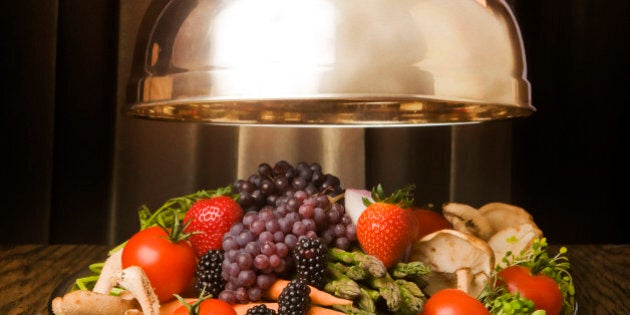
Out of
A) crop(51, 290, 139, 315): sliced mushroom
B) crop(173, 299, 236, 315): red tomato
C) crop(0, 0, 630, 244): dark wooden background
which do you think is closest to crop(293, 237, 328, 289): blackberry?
crop(173, 299, 236, 315): red tomato

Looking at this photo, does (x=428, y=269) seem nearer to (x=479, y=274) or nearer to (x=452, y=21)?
(x=479, y=274)

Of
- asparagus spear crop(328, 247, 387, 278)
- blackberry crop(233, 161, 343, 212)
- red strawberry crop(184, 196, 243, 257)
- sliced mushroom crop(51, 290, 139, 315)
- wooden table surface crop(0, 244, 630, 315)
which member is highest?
blackberry crop(233, 161, 343, 212)

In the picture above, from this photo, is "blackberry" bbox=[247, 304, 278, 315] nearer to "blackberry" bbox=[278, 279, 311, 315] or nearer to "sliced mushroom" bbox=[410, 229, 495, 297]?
"blackberry" bbox=[278, 279, 311, 315]

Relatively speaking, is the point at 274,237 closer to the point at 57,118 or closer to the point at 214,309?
the point at 214,309

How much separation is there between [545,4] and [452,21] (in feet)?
5.53

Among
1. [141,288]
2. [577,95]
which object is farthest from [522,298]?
[577,95]

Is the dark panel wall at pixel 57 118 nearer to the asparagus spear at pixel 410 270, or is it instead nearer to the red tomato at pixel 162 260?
the red tomato at pixel 162 260

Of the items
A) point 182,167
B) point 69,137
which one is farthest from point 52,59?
point 182,167

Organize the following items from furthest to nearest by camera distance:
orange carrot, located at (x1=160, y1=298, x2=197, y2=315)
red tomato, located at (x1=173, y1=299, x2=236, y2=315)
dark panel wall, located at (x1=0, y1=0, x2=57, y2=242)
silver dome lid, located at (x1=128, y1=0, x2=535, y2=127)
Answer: dark panel wall, located at (x1=0, y1=0, x2=57, y2=242)
orange carrot, located at (x1=160, y1=298, x2=197, y2=315)
red tomato, located at (x1=173, y1=299, x2=236, y2=315)
silver dome lid, located at (x1=128, y1=0, x2=535, y2=127)

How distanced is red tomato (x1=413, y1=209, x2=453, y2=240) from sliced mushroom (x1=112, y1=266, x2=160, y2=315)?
466mm

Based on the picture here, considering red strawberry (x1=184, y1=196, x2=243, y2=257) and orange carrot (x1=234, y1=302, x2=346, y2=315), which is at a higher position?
red strawberry (x1=184, y1=196, x2=243, y2=257)

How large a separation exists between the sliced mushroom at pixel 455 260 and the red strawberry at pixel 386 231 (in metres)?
0.04

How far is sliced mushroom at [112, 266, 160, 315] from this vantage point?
0.90 metres

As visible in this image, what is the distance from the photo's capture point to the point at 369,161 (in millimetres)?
2047
